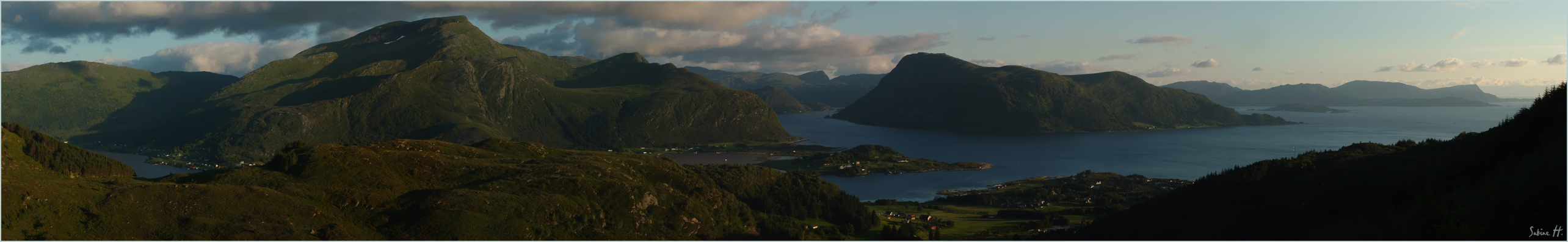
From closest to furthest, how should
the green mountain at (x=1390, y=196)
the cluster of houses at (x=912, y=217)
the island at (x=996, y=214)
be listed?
the green mountain at (x=1390, y=196), the island at (x=996, y=214), the cluster of houses at (x=912, y=217)

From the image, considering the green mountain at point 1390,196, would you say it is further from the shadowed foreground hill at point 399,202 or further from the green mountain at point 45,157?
the green mountain at point 45,157

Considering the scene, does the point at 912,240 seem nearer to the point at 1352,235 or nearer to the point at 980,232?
the point at 980,232

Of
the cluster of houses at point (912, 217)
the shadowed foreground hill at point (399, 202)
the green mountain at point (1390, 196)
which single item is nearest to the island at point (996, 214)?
the cluster of houses at point (912, 217)

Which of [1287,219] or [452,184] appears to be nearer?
[1287,219]

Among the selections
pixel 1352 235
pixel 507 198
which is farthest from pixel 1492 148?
pixel 507 198

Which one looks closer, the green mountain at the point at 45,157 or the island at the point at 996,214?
the green mountain at the point at 45,157

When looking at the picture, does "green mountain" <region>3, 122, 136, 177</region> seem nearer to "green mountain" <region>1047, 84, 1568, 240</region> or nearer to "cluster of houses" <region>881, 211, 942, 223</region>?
"cluster of houses" <region>881, 211, 942, 223</region>

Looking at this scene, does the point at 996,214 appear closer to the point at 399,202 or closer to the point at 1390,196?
the point at 1390,196

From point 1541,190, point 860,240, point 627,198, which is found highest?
point 1541,190
